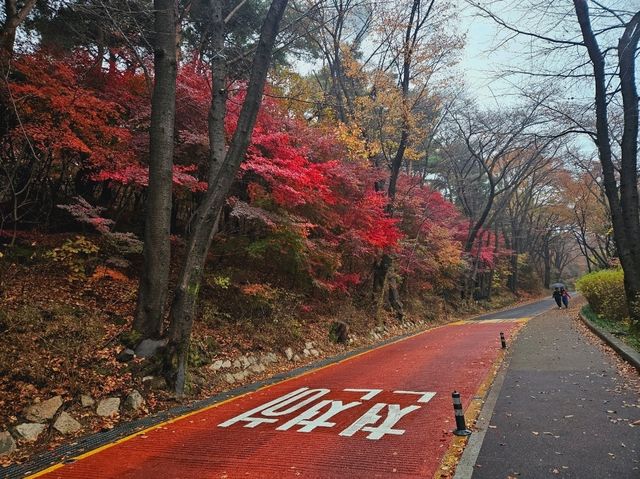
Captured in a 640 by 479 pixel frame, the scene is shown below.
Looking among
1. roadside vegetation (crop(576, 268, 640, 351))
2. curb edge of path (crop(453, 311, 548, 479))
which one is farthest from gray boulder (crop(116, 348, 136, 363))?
roadside vegetation (crop(576, 268, 640, 351))

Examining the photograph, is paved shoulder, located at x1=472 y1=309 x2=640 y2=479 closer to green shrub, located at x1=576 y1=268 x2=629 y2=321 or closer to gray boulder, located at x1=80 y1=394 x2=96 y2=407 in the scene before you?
green shrub, located at x1=576 y1=268 x2=629 y2=321

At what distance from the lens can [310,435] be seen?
525 cm

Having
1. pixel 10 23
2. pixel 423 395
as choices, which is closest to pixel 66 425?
pixel 423 395

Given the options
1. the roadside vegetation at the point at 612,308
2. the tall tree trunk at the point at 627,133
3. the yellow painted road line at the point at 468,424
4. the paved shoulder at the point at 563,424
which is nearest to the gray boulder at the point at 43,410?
the yellow painted road line at the point at 468,424

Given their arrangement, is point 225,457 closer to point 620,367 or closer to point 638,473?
point 638,473

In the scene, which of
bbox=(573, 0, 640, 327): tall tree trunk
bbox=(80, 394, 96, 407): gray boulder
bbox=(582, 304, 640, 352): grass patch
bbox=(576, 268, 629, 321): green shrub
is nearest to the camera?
bbox=(80, 394, 96, 407): gray boulder

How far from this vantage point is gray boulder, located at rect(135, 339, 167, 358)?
7.35m

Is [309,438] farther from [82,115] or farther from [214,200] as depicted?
[82,115]

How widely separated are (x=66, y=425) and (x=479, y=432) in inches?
210

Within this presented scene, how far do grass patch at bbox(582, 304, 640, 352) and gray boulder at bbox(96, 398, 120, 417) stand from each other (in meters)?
9.76

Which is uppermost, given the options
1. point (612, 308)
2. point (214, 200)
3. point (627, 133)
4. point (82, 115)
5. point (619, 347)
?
point (82, 115)

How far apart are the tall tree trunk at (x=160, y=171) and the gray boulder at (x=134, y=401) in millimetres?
1352

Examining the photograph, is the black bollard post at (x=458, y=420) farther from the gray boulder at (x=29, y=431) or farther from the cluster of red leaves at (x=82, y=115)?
the cluster of red leaves at (x=82, y=115)

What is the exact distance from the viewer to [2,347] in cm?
605
